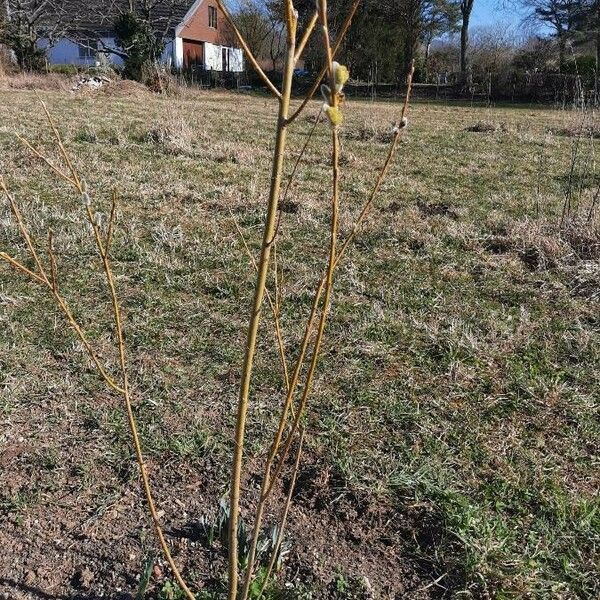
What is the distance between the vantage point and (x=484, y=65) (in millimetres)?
27531

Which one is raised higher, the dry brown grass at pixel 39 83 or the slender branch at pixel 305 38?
the dry brown grass at pixel 39 83

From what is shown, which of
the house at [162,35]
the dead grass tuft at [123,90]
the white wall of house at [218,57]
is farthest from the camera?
the white wall of house at [218,57]

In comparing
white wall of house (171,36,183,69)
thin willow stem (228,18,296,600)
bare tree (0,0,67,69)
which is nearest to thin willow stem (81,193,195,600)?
thin willow stem (228,18,296,600)

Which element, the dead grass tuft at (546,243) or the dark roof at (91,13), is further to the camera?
the dark roof at (91,13)

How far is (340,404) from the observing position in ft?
7.83

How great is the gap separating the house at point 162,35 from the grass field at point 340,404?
21370 mm

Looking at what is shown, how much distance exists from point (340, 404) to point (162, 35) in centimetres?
2945

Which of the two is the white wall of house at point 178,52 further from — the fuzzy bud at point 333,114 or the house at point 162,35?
the fuzzy bud at point 333,114

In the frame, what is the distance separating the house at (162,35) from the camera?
1026 inches

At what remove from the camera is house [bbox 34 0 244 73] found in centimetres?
2606

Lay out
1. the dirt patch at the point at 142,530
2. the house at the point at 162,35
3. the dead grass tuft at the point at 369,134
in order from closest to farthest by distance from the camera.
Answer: the dirt patch at the point at 142,530, the dead grass tuft at the point at 369,134, the house at the point at 162,35

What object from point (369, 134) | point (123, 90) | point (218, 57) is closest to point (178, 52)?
point (218, 57)

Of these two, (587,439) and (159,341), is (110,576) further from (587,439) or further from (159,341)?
(587,439)

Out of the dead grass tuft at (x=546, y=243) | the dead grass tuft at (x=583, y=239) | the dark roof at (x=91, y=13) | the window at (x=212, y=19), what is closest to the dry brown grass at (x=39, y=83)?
the dark roof at (x=91, y=13)
